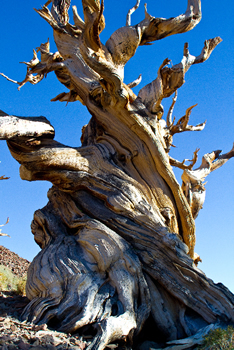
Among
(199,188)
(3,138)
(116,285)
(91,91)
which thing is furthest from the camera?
(199,188)

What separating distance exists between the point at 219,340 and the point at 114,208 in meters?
1.74

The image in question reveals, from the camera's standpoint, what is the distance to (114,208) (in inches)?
150

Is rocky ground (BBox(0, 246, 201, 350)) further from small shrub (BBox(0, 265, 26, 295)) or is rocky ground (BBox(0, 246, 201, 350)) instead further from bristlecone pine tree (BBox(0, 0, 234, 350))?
small shrub (BBox(0, 265, 26, 295))

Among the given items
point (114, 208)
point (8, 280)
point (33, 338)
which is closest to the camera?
point (33, 338)

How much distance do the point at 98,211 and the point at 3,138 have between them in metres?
1.39

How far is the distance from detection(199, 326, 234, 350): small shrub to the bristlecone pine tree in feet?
0.63

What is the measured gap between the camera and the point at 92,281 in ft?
10.3

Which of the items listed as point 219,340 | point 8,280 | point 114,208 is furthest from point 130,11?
point 8,280

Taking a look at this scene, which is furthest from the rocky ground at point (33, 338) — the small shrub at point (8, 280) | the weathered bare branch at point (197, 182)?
the weathered bare branch at point (197, 182)

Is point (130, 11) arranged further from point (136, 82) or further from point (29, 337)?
point (29, 337)

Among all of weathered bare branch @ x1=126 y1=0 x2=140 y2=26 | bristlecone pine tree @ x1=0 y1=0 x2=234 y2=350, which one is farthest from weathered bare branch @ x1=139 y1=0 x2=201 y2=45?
weathered bare branch @ x1=126 y1=0 x2=140 y2=26

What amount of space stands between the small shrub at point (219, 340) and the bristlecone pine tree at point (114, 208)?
19 centimetres

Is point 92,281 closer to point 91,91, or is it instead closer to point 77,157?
point 77,157

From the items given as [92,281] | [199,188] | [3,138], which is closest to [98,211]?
[92,281]
